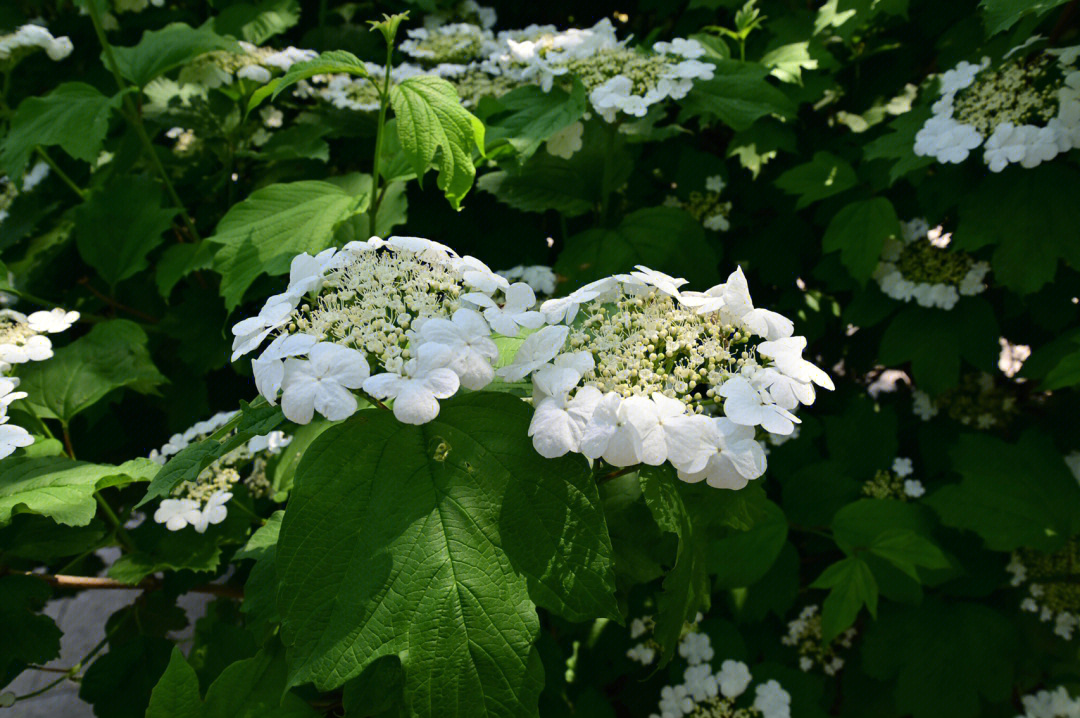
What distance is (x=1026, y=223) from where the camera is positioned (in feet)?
6.00

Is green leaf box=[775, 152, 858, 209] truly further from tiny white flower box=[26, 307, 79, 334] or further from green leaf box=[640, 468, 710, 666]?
tiny white flower box=[26, 307, 79, 334]

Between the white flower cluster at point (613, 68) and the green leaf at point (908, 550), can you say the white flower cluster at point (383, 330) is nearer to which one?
the white flower cluster at point (613, 68)

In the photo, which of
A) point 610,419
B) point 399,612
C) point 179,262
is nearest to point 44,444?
point 179,262

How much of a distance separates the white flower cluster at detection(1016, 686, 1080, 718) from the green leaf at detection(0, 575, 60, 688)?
264 cm

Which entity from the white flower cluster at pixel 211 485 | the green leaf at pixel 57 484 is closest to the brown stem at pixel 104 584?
the white flower cluster at pixel 211 485

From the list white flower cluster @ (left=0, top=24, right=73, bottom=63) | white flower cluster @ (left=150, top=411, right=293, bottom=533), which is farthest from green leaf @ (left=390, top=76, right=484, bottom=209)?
white flower cluster @ (left=0, top=24, right=73, bottom=63)

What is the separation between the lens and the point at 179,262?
2109 mm

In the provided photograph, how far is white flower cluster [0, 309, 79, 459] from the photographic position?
4.40 ft

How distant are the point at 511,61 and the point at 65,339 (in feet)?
5.38

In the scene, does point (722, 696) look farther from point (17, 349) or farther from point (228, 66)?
point (228, 66)

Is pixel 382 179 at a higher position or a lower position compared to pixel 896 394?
higher

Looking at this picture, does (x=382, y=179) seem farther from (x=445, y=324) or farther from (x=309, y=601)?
(x=309, y=601)

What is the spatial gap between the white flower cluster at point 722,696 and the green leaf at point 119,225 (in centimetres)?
190

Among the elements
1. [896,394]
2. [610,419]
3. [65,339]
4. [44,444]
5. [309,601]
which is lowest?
[896,394]
